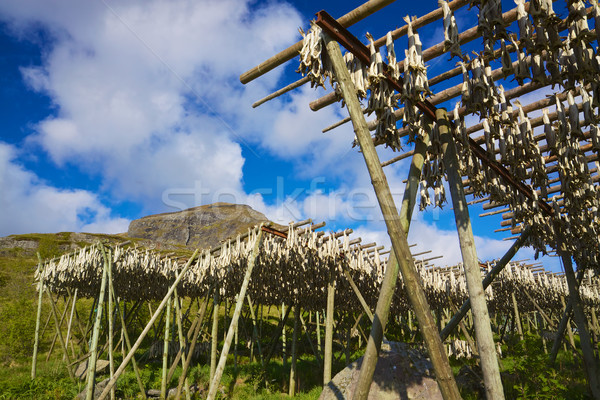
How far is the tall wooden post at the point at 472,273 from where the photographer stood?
3.10m

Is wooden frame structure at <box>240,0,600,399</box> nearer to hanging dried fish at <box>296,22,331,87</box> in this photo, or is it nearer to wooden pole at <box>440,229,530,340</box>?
hanging dried fish at <box>296,22,331,87</box>

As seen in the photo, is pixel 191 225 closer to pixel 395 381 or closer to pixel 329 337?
pixel 329 337

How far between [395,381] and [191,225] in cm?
13708

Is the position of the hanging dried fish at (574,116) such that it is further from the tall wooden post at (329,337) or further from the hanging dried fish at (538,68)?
the tall wooden post at (329,337)

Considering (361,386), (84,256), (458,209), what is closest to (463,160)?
(458,209)

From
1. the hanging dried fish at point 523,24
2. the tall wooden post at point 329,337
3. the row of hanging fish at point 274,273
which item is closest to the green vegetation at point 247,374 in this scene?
the tall wooden post at point 329,337

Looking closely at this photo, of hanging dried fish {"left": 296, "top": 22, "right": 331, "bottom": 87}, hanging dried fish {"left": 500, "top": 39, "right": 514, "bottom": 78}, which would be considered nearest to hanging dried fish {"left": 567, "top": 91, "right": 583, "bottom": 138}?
hanging dried fish {"left": 500, "top": 39, "right": 514, "bottom": 78}

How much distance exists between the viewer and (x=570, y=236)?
22.5 feet

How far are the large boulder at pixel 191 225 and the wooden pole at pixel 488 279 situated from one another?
12047cm

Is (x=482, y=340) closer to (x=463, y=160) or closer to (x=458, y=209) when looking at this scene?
(x=458, y=209)

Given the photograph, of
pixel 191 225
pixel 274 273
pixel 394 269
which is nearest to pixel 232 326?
pixel 274 273

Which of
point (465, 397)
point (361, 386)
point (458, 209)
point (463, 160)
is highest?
point (463, 160)

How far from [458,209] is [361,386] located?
2018mm

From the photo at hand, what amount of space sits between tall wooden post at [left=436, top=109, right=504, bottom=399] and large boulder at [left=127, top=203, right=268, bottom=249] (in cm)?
12247
